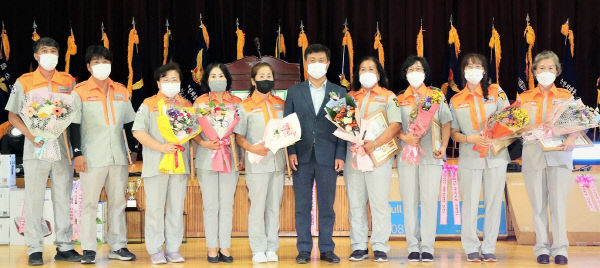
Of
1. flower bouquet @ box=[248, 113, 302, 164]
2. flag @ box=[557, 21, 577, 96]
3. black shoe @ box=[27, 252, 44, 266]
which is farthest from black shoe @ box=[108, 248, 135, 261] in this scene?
flag @ box=[557, 21, 577, 96]

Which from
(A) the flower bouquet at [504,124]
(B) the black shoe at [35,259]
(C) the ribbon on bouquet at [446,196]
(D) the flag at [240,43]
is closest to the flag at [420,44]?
(D) the flag at [240,43]

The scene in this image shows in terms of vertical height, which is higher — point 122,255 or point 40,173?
point 40,173

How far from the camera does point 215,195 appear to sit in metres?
4.98

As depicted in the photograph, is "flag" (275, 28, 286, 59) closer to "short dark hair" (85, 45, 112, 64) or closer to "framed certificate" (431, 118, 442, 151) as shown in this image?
"short dark hair" (85, 45, 112, 64)

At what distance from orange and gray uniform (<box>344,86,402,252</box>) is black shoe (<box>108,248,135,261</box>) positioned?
1726 millimetres

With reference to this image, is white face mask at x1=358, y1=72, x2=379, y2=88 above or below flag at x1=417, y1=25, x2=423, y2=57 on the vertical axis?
below

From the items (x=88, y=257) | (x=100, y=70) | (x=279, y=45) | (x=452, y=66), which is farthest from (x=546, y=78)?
(x=279, y=45)

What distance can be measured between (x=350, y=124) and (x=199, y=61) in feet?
14.7

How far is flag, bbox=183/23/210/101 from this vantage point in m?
8.75

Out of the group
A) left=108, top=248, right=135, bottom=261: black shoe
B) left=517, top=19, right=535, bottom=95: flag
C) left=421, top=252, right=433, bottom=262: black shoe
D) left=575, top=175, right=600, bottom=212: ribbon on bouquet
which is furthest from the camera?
left=517, top=19, right=535, bottom=95: flag

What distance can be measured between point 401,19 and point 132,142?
5250mm

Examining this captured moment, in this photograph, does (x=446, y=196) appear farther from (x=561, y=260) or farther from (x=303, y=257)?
(x=303, y=257)

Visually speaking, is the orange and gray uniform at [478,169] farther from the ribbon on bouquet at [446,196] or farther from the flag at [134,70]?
the flag at [134,70]

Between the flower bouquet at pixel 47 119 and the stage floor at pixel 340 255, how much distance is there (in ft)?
2.84
